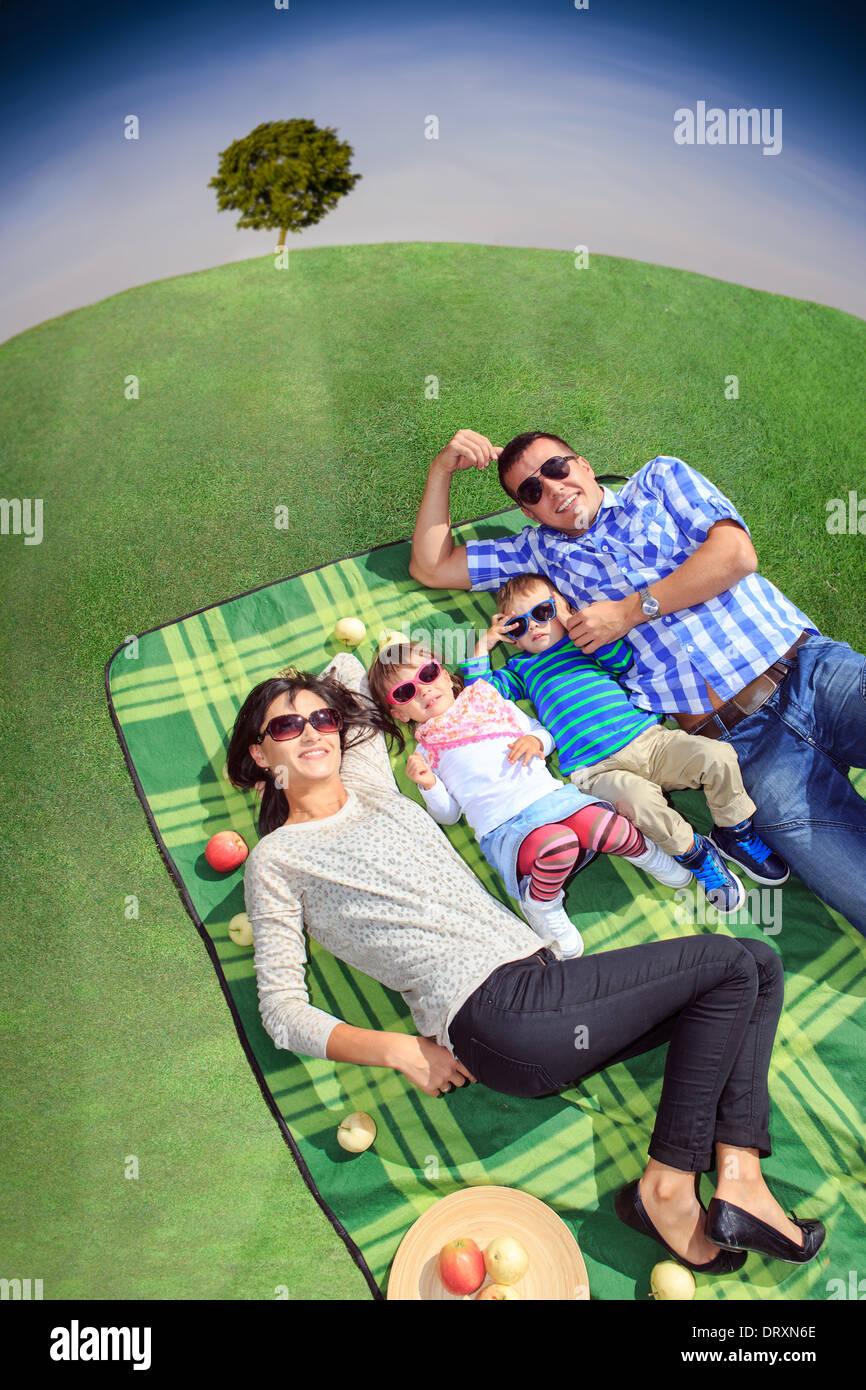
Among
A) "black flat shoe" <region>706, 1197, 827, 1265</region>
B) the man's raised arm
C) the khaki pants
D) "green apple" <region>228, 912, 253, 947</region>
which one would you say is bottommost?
"black flat shoe" <region>706, 1197, 827, 1265</region>

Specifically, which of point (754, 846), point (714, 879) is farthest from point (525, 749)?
point (754, 846)

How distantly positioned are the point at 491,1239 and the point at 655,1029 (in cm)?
93

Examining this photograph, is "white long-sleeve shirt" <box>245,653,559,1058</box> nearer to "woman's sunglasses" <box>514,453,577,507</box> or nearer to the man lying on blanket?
the man lying on blanket

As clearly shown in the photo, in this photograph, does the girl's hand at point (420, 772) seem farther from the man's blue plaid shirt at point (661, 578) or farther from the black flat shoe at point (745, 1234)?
the black flat shoe at point (745, 1234)

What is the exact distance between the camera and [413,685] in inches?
146

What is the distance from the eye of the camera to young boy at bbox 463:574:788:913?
3541 millimetres

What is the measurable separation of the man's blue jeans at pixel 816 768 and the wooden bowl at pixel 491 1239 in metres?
1.66

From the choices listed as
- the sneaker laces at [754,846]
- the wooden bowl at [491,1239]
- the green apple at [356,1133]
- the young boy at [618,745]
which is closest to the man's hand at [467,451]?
the young boy at [618,745]

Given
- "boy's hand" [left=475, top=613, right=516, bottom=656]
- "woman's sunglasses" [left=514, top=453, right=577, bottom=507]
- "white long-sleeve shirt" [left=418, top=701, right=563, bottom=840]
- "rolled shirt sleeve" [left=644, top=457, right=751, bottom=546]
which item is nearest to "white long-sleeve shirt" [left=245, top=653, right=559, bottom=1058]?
"white long-sleeve shirt" [left=418, top=701, right=563, bottom=840]

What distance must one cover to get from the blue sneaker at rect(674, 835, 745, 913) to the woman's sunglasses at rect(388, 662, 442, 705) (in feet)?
4.26

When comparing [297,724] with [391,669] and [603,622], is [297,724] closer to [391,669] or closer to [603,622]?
[391,669]

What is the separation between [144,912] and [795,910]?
2865 millimetres

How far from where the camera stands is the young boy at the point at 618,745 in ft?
11.6
